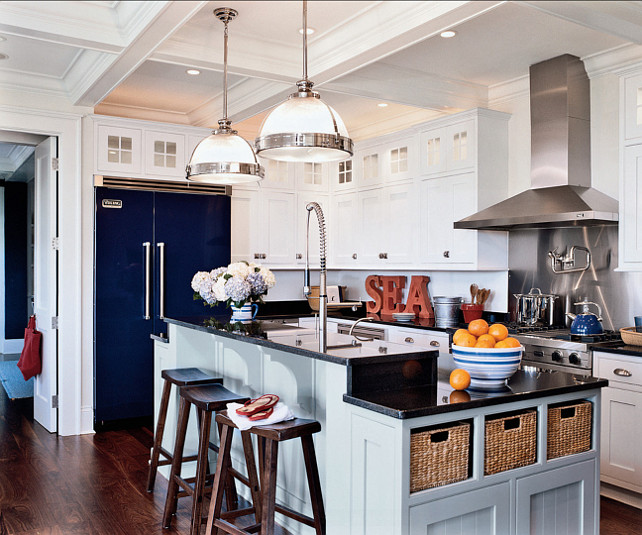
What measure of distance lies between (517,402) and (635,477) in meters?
1.68

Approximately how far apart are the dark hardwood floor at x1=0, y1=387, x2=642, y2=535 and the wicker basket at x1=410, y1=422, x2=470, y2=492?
4.82 ft

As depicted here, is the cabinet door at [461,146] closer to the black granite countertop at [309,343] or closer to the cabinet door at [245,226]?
the cabinet door at [245,226]

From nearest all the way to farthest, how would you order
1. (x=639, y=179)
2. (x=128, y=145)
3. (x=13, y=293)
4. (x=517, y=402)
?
1. (x=517, y=402)
2. (x=639, y=179)
3. (x=128, y=145)
4. (x=13, y=293)

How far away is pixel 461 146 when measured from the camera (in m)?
4.91

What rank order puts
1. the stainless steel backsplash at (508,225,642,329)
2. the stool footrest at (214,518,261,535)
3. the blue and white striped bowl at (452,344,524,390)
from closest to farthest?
the blue and white striped bowl at (452,344,524,390) < the stool footrest at (214,518,261,535) < the stainless steel backsplash at (508,225,642,329)

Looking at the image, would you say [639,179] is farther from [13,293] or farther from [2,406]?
[13,293]

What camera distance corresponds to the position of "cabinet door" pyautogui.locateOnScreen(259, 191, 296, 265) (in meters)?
6.00

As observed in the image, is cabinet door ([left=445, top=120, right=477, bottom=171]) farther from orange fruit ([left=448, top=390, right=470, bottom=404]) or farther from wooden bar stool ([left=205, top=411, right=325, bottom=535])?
wooden bar stool ([left=205, top=411, right=325, bottom=535])

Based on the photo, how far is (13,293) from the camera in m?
9.52

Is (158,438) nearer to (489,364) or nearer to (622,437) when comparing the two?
(489,364)

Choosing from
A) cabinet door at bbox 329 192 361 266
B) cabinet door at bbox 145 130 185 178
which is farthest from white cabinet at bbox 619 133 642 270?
cabinet door at bbox 145 130 185 178

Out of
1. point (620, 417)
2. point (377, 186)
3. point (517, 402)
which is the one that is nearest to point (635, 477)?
point (620, 417)

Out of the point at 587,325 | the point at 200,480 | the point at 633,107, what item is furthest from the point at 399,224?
the point at 200,480

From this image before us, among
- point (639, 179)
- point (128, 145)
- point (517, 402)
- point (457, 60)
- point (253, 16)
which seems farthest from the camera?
point (128, 145)
